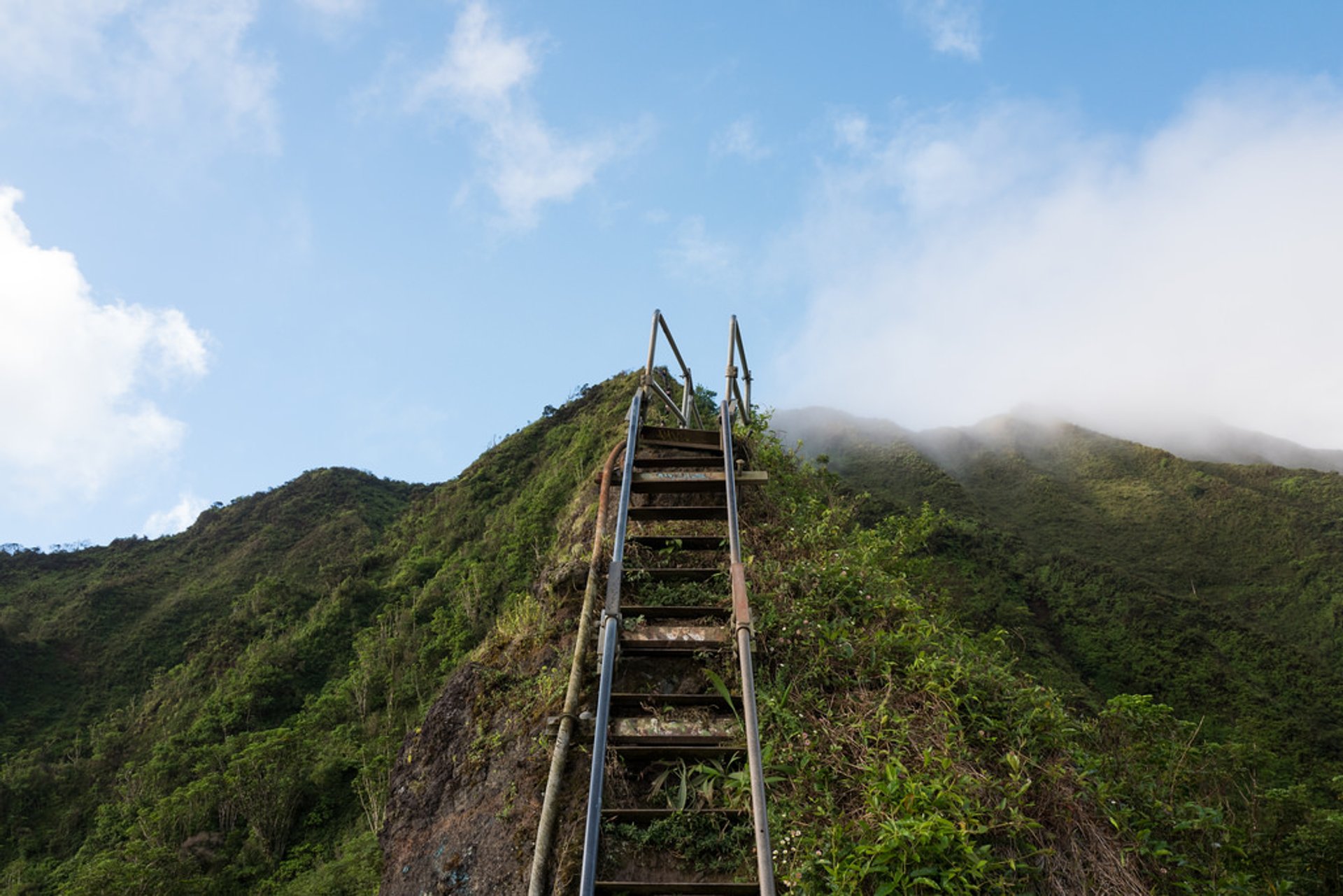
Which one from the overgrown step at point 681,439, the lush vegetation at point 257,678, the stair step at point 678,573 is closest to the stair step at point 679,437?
the overgrown step at point 681,439

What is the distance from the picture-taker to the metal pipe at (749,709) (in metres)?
2.69

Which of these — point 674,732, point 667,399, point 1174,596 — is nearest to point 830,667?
point 674,732

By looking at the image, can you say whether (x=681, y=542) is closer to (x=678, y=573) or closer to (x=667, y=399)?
(x=678, y=573)

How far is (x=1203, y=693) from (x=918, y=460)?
15.8 meters

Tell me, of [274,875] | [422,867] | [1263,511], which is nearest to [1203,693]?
[1263,511]

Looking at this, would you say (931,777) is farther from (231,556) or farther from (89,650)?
(231,556)

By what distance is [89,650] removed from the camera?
26.9m

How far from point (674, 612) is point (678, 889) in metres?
1.69

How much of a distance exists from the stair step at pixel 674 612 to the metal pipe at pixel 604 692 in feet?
0.82

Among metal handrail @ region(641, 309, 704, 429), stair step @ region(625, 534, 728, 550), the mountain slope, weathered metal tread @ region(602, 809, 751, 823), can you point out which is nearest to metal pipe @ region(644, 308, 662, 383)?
metal handrail @ region(641, 309, 704, 429)

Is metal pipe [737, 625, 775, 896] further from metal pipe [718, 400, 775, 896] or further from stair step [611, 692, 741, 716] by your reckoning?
stair step [611, 692, 741, 716]

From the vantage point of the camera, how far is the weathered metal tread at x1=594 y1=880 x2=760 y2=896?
282cm

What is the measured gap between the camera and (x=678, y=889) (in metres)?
2.85

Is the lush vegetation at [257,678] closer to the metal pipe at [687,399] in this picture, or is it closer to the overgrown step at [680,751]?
the metal pipe at [687,399]
